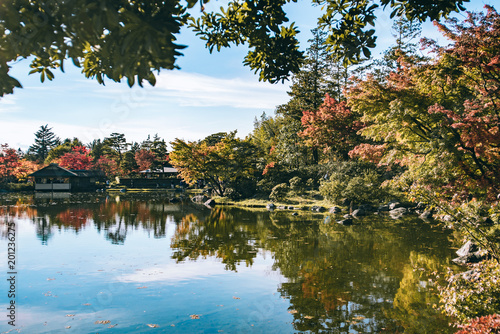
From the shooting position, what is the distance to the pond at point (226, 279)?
575 cm

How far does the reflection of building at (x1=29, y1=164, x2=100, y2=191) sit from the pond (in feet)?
87.1

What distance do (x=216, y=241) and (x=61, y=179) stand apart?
118 feet

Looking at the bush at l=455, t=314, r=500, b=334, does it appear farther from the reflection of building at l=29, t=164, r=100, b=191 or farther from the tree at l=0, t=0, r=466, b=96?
the reflection of building at l=29, t=164, r=100, b=191

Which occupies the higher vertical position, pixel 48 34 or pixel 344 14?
pixel 344 14

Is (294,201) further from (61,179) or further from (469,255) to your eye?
(61,179)

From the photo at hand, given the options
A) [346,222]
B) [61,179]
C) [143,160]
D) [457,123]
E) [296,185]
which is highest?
[143,160]

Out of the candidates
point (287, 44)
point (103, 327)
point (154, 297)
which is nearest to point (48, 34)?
point (287, 44)

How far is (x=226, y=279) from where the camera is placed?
812 centimetres

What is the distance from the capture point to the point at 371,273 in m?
8.49

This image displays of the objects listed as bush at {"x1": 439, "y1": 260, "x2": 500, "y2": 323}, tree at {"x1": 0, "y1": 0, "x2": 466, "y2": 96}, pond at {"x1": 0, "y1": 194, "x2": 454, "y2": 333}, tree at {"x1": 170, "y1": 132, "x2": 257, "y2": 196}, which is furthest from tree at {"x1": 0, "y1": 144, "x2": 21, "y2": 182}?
bush at {"x1": 439, "y1": 260, "x2": 500, "y2": 323}

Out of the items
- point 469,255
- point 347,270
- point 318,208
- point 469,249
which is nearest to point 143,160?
point 318,208

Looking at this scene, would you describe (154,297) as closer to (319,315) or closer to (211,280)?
(211,280)

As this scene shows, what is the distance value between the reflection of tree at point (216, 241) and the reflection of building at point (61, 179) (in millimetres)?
27842

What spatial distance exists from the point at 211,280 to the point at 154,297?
153 cm
